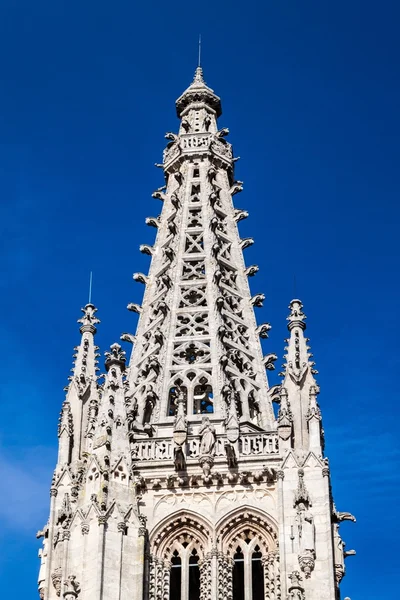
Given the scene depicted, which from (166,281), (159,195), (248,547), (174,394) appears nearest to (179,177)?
(159,195)

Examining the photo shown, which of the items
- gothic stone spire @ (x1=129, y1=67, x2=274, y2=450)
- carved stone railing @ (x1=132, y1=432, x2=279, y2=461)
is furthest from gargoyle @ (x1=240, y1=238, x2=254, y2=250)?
carved stone railing @ (x1=132, y1=432, x2=279, y2=461)

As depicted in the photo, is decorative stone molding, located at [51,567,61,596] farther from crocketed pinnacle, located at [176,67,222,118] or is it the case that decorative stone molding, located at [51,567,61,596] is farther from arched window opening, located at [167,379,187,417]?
crocketed pinnacle, located at [176,67,222,118]

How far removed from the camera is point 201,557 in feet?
176

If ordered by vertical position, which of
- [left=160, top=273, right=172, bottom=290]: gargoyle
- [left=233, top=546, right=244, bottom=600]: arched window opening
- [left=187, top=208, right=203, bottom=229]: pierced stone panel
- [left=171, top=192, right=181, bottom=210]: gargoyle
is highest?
[left=171, top=192, right=181, bottom=210]: gargoyle

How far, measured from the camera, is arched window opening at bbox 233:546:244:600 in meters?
54.0

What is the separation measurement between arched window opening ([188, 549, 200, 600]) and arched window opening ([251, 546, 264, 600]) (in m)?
1.54

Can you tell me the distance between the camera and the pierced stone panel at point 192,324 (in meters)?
60.7

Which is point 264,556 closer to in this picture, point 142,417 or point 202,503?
point 202,503

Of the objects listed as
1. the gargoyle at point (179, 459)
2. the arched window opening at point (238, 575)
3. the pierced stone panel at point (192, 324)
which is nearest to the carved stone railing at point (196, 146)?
the pierced stone panel at point (192, 324)

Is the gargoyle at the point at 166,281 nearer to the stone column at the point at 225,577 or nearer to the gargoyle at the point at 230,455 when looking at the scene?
the gargoyle at the point at 230,455

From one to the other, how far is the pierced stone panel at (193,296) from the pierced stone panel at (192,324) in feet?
1.94

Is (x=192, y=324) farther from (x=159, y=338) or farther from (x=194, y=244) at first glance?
(x=194, y=244)

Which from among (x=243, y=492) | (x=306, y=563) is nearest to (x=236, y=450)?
(x=243, y=492)

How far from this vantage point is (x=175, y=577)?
54.3 meters
